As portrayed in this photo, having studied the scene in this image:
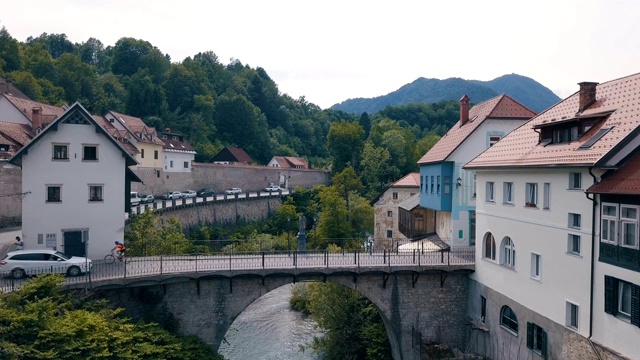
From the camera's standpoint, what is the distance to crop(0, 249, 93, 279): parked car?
19.9 meters

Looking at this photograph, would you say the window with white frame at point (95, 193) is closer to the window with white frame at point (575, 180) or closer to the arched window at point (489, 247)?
the arched window at point (489, 247)

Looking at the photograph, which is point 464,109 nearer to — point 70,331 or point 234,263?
point 234,263

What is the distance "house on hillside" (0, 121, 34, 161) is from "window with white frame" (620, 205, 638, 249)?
35190 millimetres

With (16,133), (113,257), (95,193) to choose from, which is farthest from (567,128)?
(16,133)

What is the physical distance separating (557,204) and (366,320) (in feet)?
42.6

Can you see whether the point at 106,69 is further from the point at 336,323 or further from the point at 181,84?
the point at 336,323

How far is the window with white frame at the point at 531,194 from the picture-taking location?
1975 centimetres

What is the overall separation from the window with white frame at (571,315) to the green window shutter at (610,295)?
1798 mm

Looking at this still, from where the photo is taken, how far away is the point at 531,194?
20.1 m

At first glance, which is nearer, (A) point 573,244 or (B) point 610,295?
(B) point 610,295

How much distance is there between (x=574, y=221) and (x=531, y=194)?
287cm

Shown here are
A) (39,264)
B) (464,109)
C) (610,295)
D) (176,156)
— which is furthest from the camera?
(176,156)

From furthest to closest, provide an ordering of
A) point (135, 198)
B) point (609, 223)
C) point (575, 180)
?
point (135, 198), point (575, 180), point (609, 223)

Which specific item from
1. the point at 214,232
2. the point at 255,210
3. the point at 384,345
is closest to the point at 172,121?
the point at 255,210
